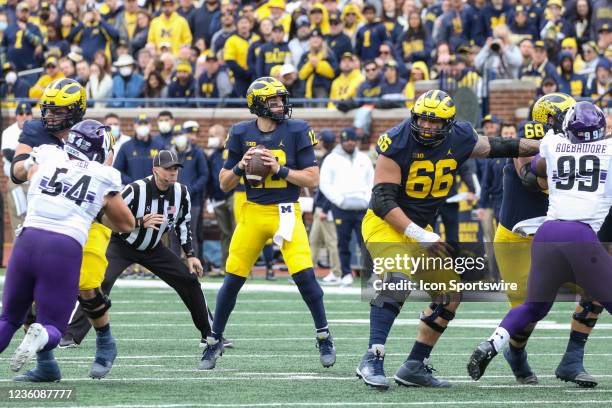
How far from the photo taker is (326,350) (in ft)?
30.8

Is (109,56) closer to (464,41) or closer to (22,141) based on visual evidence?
(464,41)

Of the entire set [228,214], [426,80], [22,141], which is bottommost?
[228,214]

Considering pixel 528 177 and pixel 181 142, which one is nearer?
pixel 528 177

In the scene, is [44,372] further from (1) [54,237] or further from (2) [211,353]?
(2) [211,353]

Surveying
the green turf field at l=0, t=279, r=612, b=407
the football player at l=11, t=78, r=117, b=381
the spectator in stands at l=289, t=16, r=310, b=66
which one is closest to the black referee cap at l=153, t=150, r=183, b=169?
the football player at l=11, t=78, r=117, b=381

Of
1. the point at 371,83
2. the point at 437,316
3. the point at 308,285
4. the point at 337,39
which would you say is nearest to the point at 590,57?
the point at 371,83

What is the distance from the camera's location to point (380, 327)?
8.27 meters

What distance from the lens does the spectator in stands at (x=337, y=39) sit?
20906 millimetres

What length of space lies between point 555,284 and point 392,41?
13758 mm

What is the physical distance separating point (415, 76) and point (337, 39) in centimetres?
149

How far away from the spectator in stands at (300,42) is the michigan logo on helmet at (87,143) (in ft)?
42.9

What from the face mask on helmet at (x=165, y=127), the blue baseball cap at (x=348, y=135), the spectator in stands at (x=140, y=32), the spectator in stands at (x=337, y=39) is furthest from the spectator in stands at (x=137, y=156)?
the spectator in stands at (x=140, y=32)

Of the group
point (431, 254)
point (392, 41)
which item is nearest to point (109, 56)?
point (392, 41)

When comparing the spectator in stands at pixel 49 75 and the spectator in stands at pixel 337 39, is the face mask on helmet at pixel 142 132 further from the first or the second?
the spectator in stands at pixel 49 75
